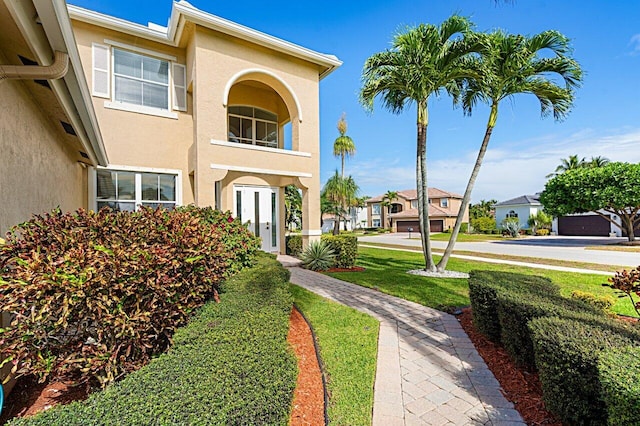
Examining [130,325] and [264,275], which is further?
[264,275]

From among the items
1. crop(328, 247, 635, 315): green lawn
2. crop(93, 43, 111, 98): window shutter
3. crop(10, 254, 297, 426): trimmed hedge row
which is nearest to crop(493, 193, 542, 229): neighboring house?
crop(328, 247, 635, 315): green lawn

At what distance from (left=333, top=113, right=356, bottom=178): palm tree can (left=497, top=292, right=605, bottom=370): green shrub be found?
37.7m

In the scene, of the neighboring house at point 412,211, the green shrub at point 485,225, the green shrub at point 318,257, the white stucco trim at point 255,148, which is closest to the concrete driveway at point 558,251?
the green shrub at point 318,257

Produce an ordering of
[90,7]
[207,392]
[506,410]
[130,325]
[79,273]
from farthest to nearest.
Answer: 1. [90,7]
2. [506,410]
3. [130,325]
4. [79,273]
5. [207,392]

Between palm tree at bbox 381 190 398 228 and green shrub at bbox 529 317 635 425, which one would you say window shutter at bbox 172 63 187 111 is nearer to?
green shrub at bbox 529 317 635 425

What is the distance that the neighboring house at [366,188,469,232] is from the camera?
5025 centimetres

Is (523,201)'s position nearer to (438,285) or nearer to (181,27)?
(438,285)

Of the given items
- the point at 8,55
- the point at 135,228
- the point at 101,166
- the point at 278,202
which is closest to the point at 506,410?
the point at 135,228

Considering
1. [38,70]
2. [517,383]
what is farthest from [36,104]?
[517,383]

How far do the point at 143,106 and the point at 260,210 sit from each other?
6534 mm

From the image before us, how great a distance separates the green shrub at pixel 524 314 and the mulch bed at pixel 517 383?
149mm

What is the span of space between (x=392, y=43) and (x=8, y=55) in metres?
9.71

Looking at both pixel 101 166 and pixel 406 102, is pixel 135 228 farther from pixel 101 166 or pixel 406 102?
pixel 406 102

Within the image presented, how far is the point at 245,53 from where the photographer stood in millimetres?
11305
